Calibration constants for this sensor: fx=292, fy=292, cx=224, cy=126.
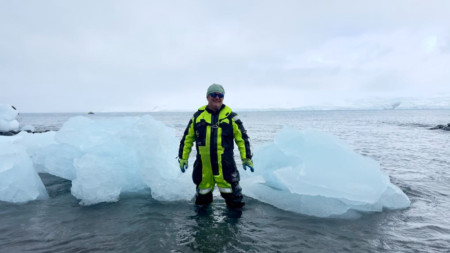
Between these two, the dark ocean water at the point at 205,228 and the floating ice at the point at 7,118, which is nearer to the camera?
the dark ocean water at the point at 205,228

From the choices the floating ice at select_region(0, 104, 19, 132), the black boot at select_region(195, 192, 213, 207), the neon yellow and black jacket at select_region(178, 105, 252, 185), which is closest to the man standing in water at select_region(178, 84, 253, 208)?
the neon yellow and black jacket at select_region(178, 105, 252, 185)

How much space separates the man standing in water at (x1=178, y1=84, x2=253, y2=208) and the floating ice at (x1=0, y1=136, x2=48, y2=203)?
4.08 m

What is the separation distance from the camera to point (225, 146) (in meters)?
5.35

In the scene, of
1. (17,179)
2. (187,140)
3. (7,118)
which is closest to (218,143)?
(187,140)

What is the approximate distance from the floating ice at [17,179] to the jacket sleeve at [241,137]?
4938mm

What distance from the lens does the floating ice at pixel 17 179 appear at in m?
6.50

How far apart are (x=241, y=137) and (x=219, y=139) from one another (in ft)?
1.40

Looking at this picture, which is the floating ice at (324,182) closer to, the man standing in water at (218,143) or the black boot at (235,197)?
the black boot at (235,197)

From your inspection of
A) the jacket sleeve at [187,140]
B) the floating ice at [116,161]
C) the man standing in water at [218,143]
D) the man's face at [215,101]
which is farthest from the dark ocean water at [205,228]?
the man's face at [215,101]

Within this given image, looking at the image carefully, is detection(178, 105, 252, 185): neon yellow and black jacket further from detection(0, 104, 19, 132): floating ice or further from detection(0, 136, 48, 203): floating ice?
detection(0, 104, 19, 132): floating ice

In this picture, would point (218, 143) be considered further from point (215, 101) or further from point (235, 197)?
point (235, 197)

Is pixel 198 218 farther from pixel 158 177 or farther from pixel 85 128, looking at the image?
pixel 85 128

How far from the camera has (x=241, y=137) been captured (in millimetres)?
5418

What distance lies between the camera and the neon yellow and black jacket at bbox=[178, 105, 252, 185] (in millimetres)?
5297
